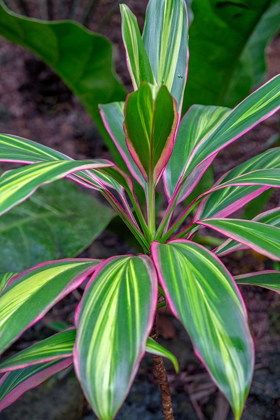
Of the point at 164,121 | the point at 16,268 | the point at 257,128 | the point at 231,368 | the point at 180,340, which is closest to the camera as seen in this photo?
the point at 231,368

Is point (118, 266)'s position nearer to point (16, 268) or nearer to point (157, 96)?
point (157, 96)

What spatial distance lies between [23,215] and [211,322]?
31.7 inches

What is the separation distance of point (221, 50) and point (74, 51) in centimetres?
39

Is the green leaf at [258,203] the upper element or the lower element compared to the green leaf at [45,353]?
lower

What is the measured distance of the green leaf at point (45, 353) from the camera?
0.56 meters

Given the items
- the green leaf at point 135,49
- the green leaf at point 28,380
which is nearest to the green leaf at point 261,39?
the green leaf at point 135,49

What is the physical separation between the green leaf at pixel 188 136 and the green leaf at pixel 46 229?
416 millimetres

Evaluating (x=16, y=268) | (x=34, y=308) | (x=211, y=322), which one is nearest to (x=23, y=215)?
(x=16, y=268)

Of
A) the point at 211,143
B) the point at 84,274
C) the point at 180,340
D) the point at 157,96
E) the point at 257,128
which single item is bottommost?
the point at 180,340

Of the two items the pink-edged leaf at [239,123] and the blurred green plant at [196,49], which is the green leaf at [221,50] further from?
the pink-edged leaf at [239,123]

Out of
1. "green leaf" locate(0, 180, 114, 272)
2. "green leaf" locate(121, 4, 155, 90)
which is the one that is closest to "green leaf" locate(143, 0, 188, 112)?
"green leaf" locate(121, 4, 155, 90)

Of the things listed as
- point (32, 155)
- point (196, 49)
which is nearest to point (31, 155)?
point (32, 155)

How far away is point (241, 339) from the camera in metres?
0.47

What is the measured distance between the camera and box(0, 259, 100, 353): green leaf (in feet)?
1.69
